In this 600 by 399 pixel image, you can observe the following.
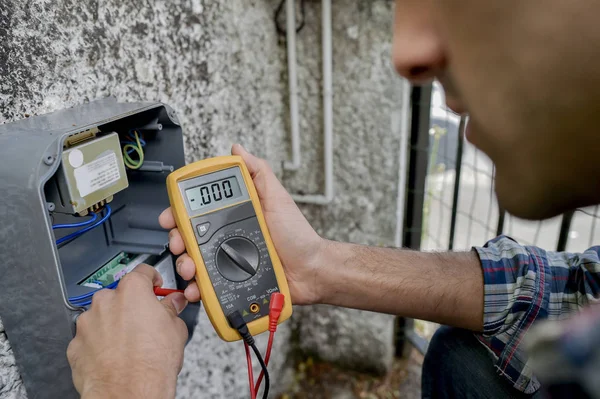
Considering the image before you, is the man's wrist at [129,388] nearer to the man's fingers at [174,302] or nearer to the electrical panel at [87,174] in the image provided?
the man's fingers at [174,302]

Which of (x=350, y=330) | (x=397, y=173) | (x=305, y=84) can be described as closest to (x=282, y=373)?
(x=350, y=330)

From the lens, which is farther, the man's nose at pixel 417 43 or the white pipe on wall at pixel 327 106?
the white pipe on wall at pixel 327 106

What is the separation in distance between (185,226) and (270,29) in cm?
86

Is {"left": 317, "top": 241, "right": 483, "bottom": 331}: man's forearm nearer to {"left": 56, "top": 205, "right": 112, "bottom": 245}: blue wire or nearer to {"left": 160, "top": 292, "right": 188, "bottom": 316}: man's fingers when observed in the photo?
{"left": 160, "top": 292, "right": 188, "bottom": 316}: man's fingers

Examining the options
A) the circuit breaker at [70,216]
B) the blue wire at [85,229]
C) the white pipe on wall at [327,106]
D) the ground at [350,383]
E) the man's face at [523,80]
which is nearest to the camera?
the man's face at [523,80]

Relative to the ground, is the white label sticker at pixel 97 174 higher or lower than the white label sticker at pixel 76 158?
lower

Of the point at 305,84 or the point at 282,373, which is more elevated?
the point at 305,84

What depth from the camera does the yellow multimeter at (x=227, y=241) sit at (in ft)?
2.49

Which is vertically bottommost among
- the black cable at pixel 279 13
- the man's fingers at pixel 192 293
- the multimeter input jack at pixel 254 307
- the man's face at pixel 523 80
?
the multimeter input jack at pixel 254 307

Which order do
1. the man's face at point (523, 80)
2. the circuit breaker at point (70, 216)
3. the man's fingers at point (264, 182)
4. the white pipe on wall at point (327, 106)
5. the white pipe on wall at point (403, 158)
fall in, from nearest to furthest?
the man's face at point (523, 80)
the circuit breaker at point (70, 216)
the man's fingers at point (264, 182)
the white pipe on wall at point (327, 106)
the white pipe on wall at point (403, 158)

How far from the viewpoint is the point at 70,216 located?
69 cm

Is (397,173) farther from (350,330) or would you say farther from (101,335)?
(101,335)

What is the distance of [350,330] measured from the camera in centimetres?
176

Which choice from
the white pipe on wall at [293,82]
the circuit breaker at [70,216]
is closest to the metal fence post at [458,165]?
the white pipe on wall at [293,82]
